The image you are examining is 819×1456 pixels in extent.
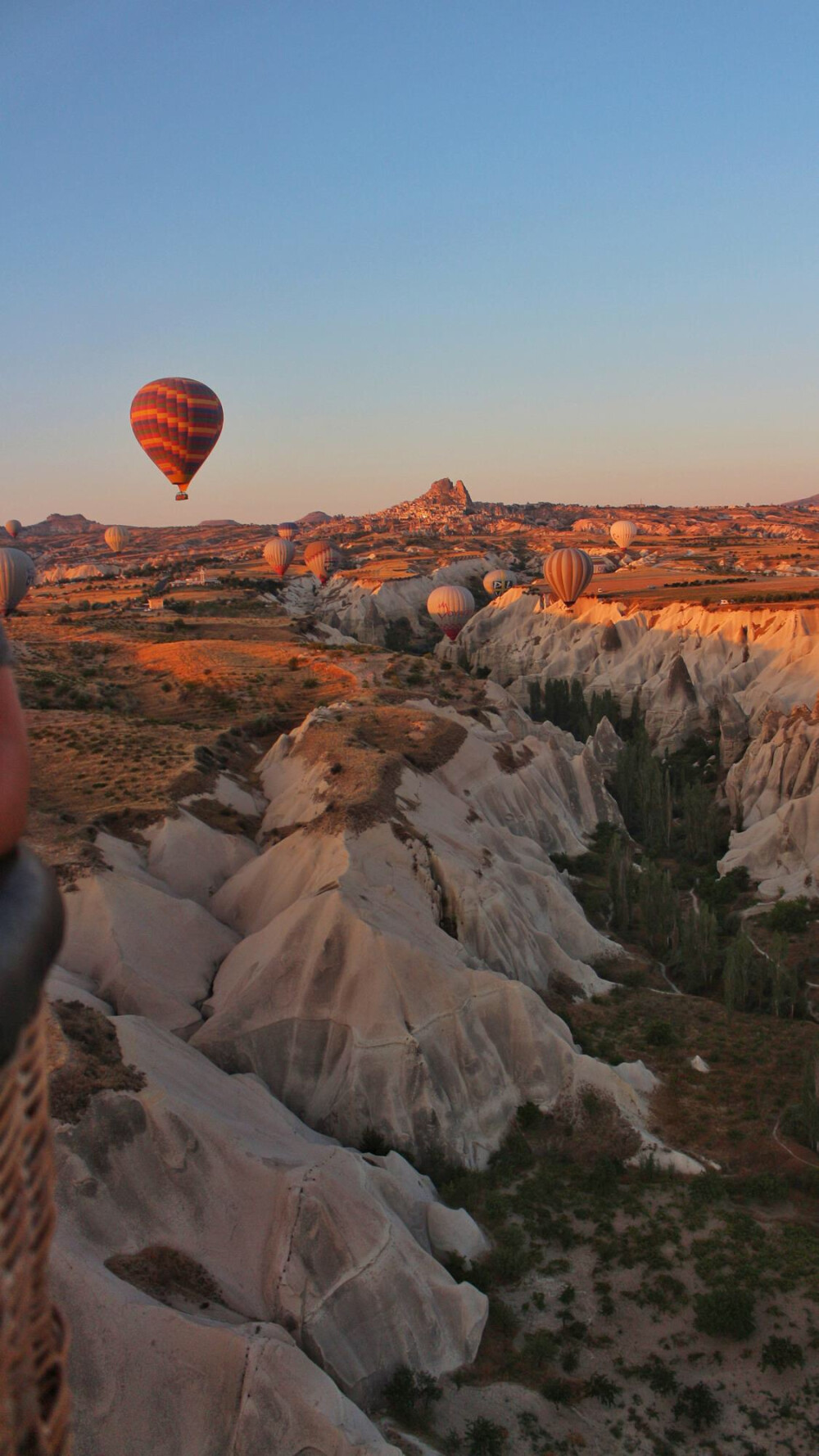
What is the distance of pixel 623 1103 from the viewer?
77.3ft

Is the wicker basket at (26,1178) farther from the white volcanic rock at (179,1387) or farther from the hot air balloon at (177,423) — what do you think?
the hot air balloon at (177,423)

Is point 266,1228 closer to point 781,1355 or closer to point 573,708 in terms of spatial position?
point 781,1355

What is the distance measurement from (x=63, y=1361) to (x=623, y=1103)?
21.7 meters

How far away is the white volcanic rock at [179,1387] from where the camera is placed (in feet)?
38.9

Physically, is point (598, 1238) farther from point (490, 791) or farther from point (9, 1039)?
point (490, 791)

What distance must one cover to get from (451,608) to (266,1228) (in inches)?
3247

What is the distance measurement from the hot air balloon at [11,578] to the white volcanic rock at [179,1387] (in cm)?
6622

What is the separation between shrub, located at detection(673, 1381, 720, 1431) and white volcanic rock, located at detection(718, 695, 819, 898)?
26.5 m

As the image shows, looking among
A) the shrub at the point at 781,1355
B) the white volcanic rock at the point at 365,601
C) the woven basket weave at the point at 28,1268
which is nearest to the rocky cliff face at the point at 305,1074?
the shrub at the point at 781,1355

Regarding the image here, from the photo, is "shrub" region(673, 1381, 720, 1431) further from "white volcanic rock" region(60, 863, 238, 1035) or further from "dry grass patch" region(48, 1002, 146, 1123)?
"white volcanic rock" region(60, 863, 238, 1035)

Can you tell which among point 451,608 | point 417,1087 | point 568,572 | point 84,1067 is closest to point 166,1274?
point 84,1067

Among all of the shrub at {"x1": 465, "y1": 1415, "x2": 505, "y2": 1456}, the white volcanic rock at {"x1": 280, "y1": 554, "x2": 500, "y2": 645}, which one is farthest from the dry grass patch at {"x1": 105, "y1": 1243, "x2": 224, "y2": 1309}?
the white volcanic rock at {"x1": 280, "y1": 554, "x2": 500, "y2": 645}

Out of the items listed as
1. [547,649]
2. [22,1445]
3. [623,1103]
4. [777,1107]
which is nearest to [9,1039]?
[22,1445]

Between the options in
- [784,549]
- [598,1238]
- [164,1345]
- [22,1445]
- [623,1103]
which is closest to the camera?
[22,1445]
